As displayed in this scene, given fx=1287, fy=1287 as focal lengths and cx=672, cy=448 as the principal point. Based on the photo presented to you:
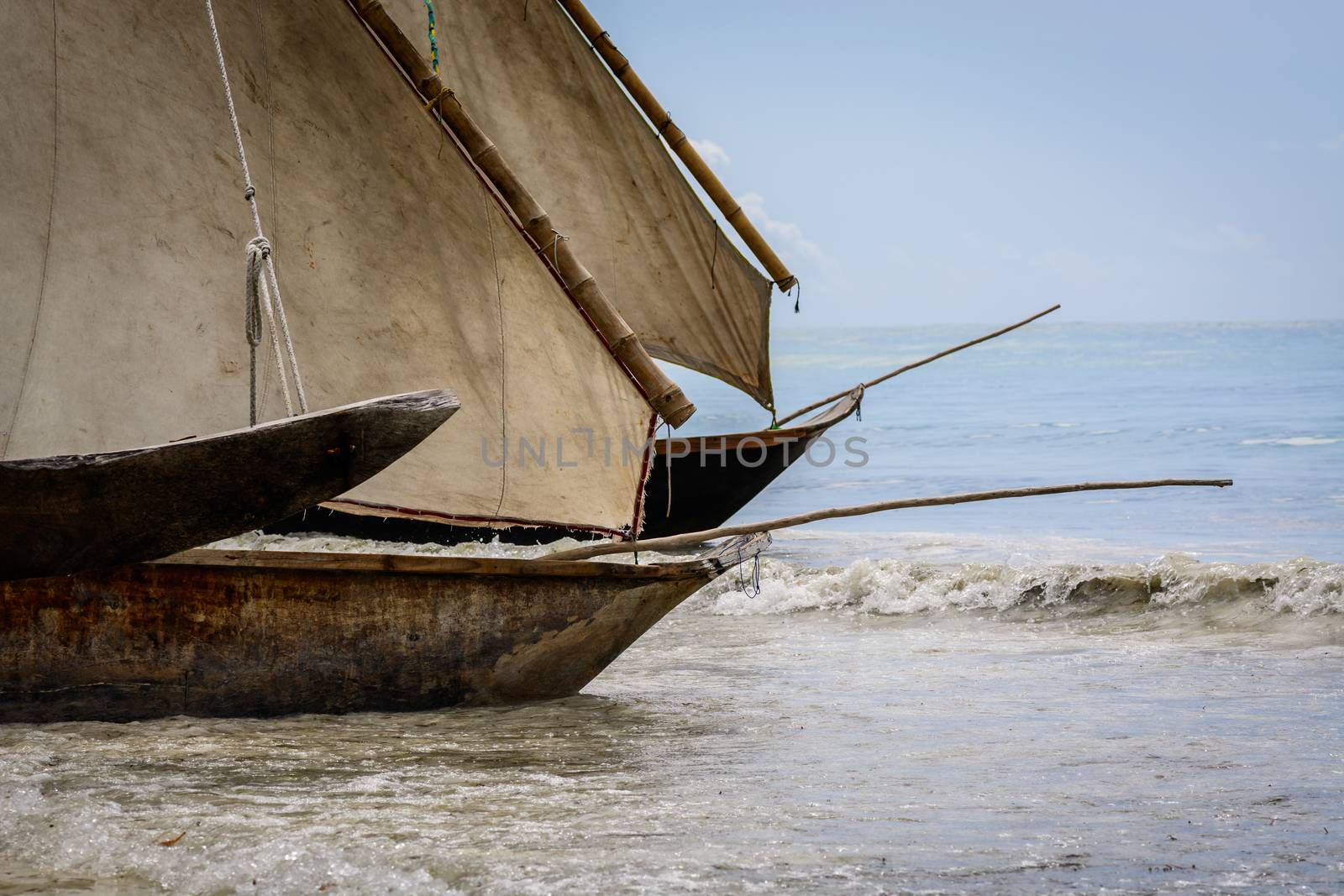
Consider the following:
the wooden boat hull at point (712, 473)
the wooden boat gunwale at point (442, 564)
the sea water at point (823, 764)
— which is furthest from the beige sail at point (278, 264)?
the wooden boat hull at point (712, 473)

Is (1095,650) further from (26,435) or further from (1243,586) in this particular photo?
(26,435)

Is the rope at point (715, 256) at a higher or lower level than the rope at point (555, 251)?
higher

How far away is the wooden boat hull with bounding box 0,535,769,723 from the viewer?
480cm

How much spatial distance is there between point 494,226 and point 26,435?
7.04 ft

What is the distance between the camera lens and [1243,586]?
28.7 feet

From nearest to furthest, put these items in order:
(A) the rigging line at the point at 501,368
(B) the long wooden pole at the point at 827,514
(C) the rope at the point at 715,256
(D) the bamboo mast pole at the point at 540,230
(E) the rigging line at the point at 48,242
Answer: (B) the long wooden pole at the point at 827,514, (E) the rigging line at the point at 48,242, (D) the bamboo mast pole at the point at 540,230, (A) the rigging line at the point at 501,368, (C) the rope at the point at 715,256

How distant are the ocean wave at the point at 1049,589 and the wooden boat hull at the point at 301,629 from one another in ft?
13.6

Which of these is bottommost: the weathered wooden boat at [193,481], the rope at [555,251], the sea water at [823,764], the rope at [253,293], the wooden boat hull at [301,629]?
the sea water at [823,764]

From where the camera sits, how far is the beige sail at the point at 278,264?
5430 millimetres

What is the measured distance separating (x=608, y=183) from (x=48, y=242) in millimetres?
6473

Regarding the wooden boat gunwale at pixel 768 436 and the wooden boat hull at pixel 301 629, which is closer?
the wooden boat hull at pixel 301 629

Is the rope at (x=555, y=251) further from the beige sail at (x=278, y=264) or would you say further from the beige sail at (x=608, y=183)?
the beige sail at (x=608, y=183)

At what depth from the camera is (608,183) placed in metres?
11.4

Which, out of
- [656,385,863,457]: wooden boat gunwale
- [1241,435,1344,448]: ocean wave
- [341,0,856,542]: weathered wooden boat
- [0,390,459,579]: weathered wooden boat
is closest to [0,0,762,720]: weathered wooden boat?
[0,390,459,579]: weathered wooden boat
